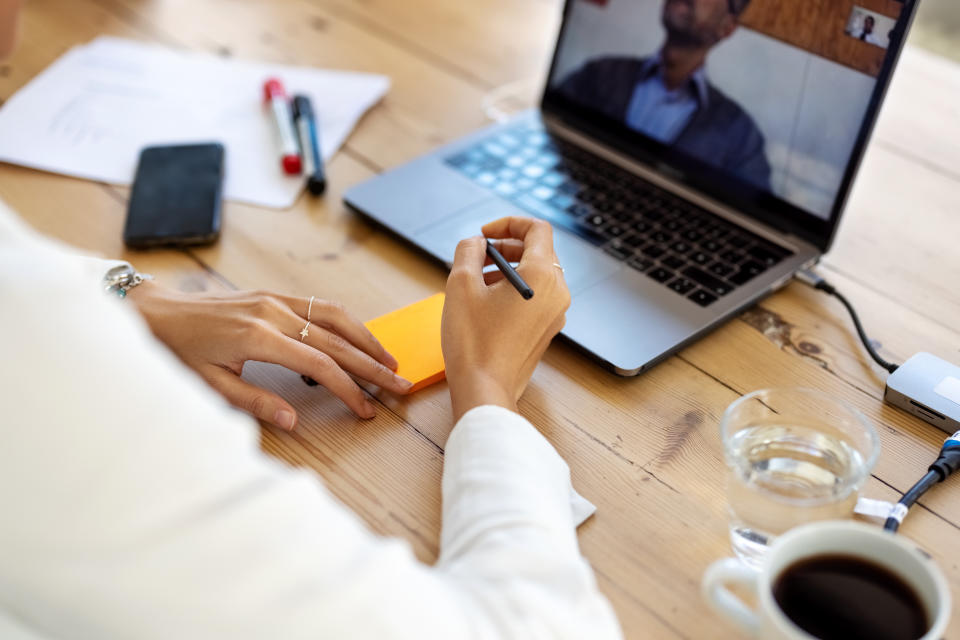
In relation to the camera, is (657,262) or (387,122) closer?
(657,262)

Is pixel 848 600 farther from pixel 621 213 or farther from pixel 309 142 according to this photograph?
pixel 309 142

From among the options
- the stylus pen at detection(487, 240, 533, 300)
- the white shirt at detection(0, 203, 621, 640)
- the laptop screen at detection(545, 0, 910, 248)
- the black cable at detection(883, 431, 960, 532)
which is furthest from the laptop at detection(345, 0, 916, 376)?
the white shirt at detection(0, 203, 621, 640)

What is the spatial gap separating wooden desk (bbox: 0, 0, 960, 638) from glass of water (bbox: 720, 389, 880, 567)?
0.05 meters

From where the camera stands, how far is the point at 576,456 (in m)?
0.79

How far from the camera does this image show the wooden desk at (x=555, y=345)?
2.40 ft

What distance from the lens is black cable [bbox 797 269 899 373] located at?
896mm

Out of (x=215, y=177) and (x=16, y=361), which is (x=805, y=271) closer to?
(x=215, y=177)

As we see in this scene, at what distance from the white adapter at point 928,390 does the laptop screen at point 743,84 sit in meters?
0.19

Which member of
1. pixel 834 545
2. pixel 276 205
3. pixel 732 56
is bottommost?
pixel 276 205

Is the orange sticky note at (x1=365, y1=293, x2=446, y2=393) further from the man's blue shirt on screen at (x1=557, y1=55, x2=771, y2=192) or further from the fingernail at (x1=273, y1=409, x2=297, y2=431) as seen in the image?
the man's blue shirt on screen at (x1=557, y1=55, x2=771, y2=192)

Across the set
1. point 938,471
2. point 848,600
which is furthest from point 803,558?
point 938,471

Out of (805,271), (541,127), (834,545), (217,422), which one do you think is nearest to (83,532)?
(217,422)

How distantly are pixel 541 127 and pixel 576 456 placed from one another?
0.58 metres

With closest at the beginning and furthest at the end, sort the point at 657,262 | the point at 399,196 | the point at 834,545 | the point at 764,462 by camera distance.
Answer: the point at 834,545
the point at 764,462
the point at 657,262
the point at 399,196
